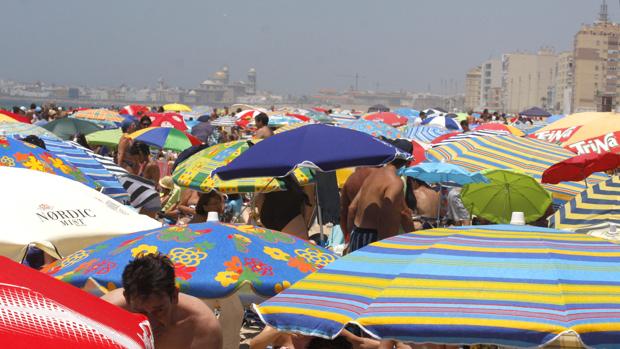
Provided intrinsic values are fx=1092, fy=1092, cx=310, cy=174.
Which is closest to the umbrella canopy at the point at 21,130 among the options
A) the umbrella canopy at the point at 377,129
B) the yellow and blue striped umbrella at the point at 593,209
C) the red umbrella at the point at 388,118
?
the yellow and blue striped umbrella at the point at 593,209

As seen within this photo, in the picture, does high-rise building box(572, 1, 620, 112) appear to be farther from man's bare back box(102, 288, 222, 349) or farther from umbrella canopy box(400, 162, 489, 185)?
man's bare back box(102, 288, 222, 349)

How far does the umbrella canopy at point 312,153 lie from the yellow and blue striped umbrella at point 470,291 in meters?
2.62

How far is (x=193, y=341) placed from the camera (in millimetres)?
Answer: 3916

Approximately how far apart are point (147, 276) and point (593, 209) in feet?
11.7

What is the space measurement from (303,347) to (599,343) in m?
1.16

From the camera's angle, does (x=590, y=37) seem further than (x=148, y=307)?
Yes

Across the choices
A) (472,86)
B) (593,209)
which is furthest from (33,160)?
(472,86)

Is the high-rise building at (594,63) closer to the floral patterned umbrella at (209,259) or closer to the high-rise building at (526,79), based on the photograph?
the high-rise building at (526,79)

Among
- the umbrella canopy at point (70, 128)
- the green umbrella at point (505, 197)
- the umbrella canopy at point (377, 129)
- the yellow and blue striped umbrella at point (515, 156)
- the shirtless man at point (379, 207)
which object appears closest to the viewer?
the shirtless man at point (379, 207)

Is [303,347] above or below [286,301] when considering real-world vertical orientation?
below

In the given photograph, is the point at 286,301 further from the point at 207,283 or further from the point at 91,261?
the point at 91,261

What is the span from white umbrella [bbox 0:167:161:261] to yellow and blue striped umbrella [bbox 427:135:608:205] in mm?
4294

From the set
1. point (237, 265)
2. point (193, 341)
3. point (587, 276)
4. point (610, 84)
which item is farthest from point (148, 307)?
point (610, 84)

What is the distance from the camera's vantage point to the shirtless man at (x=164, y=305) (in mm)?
3551
